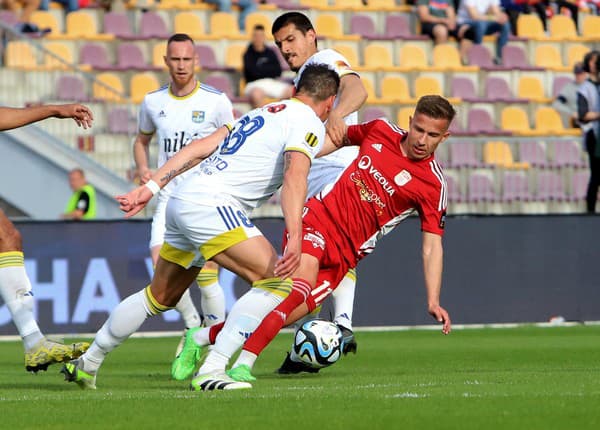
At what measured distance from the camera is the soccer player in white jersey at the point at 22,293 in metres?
8.82

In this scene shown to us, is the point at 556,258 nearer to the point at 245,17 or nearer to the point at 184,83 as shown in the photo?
the point at 184,83

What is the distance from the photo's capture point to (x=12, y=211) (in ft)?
59.7

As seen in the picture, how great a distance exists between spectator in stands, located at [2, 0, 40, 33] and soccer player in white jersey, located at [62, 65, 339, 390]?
497 inches

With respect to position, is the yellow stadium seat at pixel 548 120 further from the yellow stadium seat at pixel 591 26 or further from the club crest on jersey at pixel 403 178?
the club crest on jersey at pixel 403 178

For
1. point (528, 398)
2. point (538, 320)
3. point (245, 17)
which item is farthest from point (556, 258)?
point (528, 398)

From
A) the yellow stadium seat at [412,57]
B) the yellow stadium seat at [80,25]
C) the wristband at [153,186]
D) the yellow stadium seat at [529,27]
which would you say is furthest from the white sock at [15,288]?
the yellow stadium seat at [529,27]

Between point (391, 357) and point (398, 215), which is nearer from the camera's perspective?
point (398, 215)

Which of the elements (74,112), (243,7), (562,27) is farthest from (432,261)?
(562,27)

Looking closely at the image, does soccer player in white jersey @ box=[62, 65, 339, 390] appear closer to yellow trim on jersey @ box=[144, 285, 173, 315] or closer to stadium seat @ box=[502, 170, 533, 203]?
yellow trim on jersey @ box=[144, 285, 173, 315]

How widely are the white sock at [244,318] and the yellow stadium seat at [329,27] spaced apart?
15028 mm

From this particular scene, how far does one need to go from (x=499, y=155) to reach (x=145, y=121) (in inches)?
299

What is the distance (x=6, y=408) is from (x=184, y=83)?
16.2 ft

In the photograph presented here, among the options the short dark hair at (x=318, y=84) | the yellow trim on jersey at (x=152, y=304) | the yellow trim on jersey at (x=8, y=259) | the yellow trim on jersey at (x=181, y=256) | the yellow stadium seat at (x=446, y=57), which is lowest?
the yellow trim on jersey at (x=152, y=304)

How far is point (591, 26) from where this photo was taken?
84.0ft
